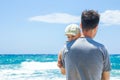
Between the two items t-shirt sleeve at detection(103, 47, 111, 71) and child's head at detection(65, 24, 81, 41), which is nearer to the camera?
t-shirt sleeve at detection(103, 47, 111, 71)

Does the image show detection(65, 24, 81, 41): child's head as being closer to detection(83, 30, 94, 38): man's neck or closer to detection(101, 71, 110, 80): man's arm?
detection(83, 30, 94, 38): man's neck

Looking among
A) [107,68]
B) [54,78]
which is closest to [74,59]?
[107,68]

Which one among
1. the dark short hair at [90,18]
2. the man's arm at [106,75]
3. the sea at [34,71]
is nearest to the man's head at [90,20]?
the dark short hair at [90,18]

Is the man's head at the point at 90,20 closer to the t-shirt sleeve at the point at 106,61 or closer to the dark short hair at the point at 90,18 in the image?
the dark short hair at the point at 90,18

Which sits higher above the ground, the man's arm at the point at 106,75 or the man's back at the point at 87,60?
the man's back at the point at 87,60

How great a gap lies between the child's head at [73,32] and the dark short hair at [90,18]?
103 mm

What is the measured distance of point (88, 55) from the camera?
2.62 metres

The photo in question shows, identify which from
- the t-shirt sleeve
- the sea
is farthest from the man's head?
the sea

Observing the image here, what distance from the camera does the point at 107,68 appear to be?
267cm

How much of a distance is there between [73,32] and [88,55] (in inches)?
8.5

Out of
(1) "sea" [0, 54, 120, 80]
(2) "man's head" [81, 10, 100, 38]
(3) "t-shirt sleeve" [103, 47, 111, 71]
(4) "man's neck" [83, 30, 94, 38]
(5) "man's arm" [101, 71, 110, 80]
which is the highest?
(2) "man's head" [81, 10, 100, 38]

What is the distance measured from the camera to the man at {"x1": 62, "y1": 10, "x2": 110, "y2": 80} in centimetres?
262

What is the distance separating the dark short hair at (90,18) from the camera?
2.63 metres

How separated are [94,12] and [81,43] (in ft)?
0.75
